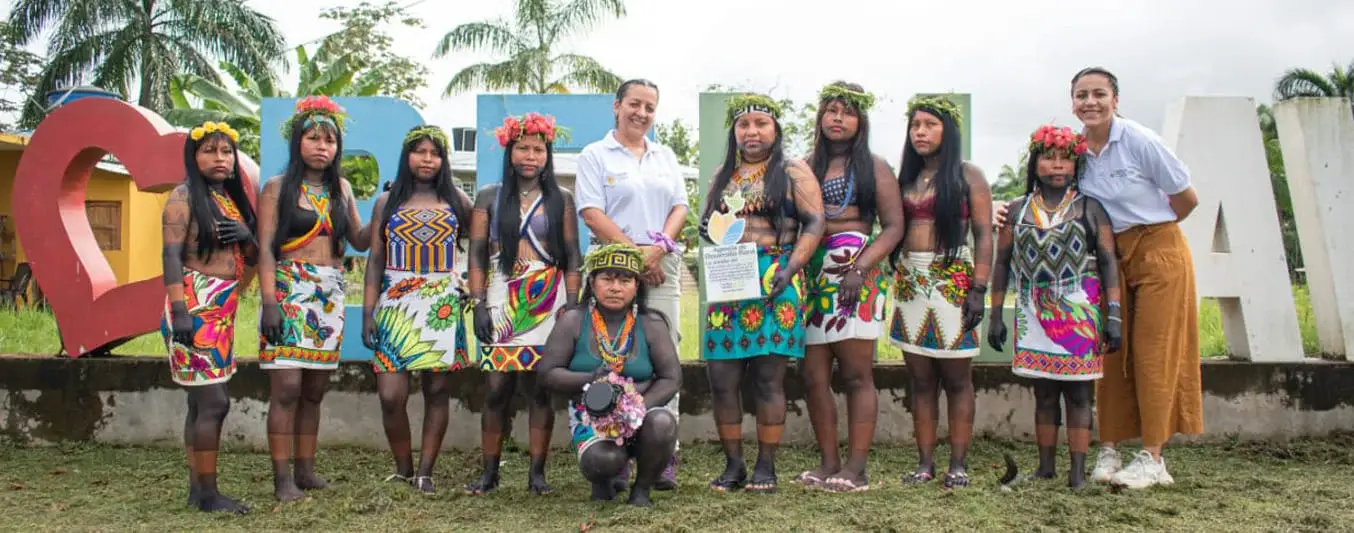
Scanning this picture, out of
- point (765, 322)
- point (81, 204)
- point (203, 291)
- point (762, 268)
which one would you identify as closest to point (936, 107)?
point (762, 268)

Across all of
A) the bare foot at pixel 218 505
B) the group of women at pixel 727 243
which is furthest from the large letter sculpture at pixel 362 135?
the bare foot at pixel 218 505

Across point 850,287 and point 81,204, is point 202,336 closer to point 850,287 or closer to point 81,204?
point 81,204

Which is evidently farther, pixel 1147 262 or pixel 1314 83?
pixel 1314 83

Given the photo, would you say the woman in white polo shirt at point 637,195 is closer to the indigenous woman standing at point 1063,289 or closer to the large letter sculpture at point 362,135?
the indigenous woman standing at point 1063,289

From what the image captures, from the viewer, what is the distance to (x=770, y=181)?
4930 millimetres

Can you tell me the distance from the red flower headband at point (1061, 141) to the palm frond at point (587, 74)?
1552cm

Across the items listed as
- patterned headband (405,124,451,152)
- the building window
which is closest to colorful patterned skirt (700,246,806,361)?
patterned headband (405,124,451,152)

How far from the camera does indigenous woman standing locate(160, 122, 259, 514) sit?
4711 millimetres

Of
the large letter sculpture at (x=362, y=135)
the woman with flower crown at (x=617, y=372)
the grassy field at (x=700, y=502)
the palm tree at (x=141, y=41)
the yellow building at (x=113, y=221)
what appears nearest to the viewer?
the grassy field at (x=700, y=502)

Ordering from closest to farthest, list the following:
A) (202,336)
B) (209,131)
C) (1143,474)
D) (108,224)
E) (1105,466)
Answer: (202,336) < (209,131) < (1143,474) < (1105,466) < (108,224)

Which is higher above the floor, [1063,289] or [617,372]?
[1063,289]

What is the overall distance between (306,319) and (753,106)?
2246 mm

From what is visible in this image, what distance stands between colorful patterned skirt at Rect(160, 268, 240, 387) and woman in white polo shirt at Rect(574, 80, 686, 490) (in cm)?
166

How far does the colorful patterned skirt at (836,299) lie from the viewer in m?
4.96
